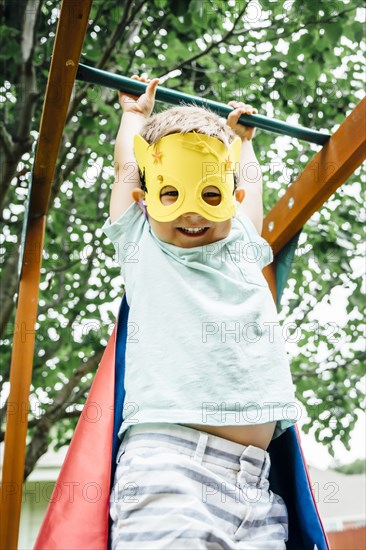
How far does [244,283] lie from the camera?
1.44 metres

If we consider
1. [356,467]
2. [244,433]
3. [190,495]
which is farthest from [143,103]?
[356,467]

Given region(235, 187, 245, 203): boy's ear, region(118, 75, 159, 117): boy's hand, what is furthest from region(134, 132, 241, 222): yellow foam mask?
region(118, 75, 159, 117): boy's hand

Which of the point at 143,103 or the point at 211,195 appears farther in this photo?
the point at 143,103

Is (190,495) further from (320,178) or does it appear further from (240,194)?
(320,178)

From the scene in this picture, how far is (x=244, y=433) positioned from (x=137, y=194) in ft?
1.90

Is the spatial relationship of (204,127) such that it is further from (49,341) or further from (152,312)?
(49,341)

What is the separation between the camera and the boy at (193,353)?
117cm

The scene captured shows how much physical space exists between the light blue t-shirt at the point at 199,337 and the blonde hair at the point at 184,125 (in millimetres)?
182

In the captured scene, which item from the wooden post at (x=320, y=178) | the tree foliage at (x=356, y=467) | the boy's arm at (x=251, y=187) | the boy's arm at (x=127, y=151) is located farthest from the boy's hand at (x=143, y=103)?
the tree foliage at (x=356, y=467)

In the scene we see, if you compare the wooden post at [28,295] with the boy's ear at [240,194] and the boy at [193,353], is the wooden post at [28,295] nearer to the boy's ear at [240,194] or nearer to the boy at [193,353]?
the boy at [193,353]

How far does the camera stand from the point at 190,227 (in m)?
1.44

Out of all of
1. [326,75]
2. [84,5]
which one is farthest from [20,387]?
[326,75]

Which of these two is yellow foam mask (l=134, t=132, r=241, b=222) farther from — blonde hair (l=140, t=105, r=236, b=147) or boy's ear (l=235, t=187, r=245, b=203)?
boy's ear (l=235, t=187, r=245, b=203)

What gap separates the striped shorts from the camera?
44.0 inches
